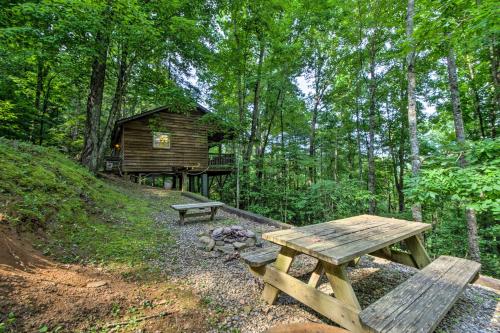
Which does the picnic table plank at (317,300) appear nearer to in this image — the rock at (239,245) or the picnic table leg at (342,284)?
the picnic table leg at (342,284)

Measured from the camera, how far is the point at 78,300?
7.35ft

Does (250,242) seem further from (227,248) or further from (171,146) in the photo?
(171,146)

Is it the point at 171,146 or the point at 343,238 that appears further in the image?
the point at 171,146

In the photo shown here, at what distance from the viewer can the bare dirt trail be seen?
1934 millimetres

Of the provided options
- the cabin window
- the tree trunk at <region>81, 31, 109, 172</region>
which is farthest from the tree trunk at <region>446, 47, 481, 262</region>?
the cabin window

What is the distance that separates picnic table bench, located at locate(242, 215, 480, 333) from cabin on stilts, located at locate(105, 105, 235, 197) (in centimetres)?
969

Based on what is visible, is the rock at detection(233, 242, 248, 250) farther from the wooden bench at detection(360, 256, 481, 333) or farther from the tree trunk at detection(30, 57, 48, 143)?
the tree trunk at detection(30, 57, 48, 143)

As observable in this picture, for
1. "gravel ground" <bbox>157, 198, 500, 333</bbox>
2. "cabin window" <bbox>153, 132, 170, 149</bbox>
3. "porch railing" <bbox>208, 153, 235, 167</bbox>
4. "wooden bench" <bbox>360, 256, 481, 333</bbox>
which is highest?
"cabin window" <bbox>153, 132, 170, 149</bbox>

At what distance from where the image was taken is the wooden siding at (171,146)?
1302 centimetres

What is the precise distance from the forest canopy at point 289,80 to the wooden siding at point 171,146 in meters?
1.77

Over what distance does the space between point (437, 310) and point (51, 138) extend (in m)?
18.1

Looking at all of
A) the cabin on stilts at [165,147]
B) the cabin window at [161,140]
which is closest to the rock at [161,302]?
the cabin on stilts at [165,147]

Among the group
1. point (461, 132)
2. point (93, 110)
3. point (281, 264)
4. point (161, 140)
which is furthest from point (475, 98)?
point (93, 110)

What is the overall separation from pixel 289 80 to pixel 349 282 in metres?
13.4
